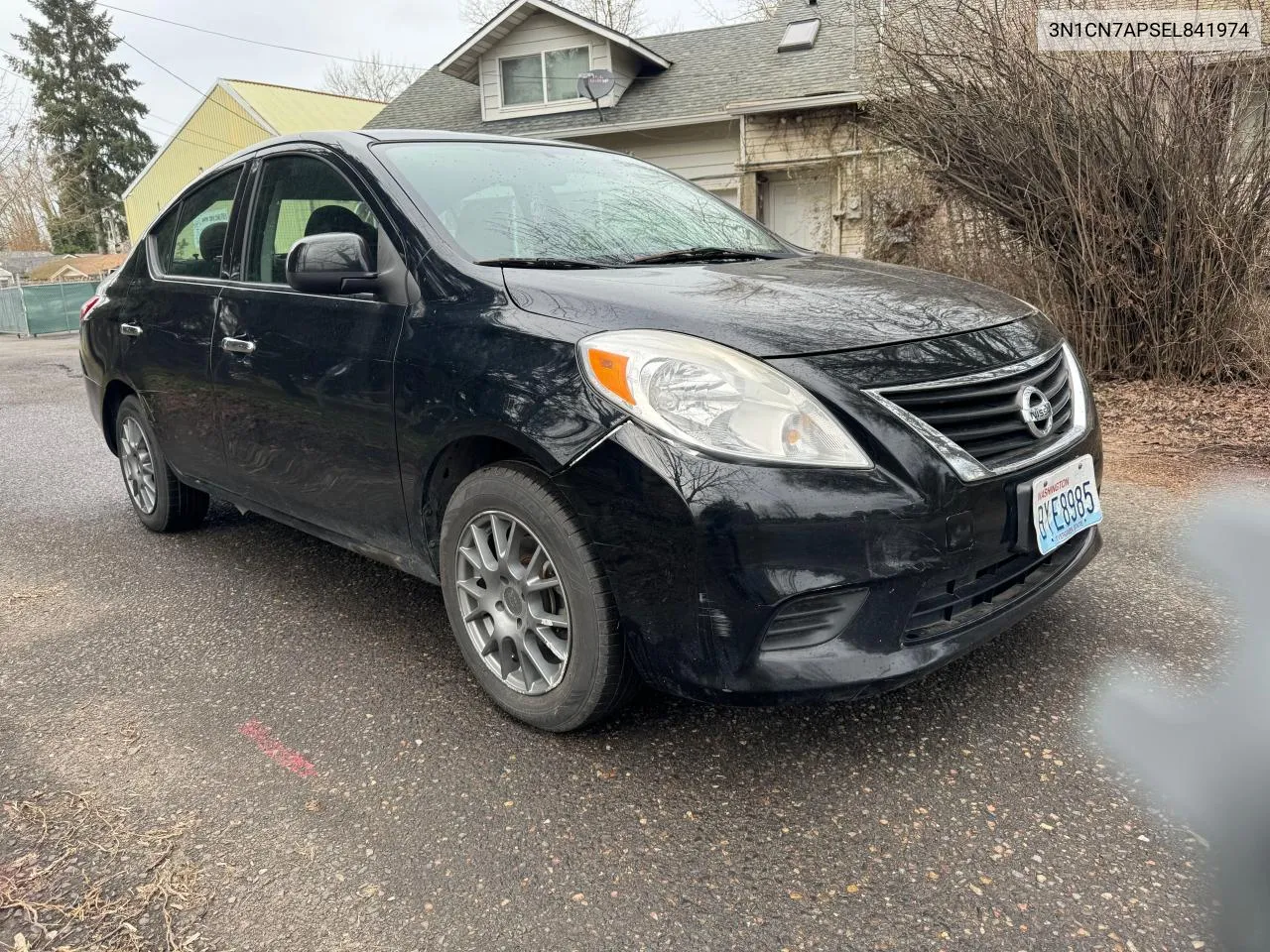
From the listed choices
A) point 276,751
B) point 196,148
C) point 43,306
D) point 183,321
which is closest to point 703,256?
point 276,751

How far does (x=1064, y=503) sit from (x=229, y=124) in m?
27.7

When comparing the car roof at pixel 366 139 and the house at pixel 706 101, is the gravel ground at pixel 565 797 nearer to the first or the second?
the car roof at pixel 366 139

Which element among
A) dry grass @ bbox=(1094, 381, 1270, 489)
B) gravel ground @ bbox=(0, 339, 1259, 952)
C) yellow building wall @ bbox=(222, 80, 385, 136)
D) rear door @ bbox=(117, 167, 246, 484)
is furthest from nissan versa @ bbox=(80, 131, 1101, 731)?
yellow building wall @ bbox=(222, 80, 385, 136)

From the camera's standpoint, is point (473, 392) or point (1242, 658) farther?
point (1242, 658)

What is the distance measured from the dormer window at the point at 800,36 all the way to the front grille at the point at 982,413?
50.9ft

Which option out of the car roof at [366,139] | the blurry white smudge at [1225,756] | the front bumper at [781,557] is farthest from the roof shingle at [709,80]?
the front bumper at [781,557]

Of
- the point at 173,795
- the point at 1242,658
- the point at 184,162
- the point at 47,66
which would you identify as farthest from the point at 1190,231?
the point at 47,66

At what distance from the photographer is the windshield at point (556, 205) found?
9.21 ft

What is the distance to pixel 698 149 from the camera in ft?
51.6

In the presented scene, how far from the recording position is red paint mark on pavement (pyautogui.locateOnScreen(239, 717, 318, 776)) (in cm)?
237

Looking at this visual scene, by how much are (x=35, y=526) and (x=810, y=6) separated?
17171 millimetres

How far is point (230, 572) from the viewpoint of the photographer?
3850 millimetres

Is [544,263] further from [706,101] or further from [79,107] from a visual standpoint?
[79,107]

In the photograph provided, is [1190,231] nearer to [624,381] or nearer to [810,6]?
[624,381]
